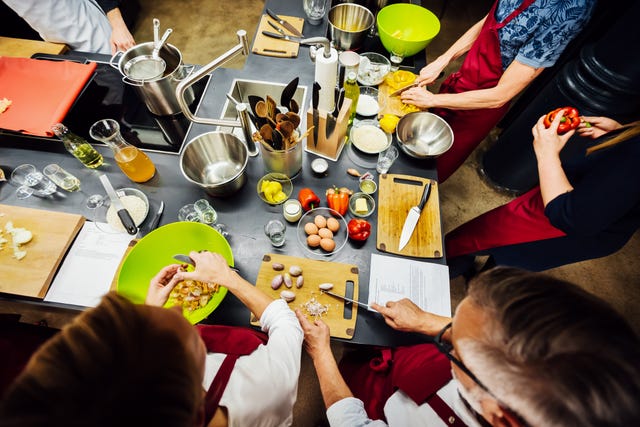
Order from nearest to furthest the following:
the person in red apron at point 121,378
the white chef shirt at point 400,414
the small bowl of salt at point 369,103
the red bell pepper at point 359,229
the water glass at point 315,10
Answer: the person in red apron at point 121,378, the white chef shirt at point 400,414, the red bell pepper at point 359,229, the small bowl of salt at point 369,103, the water glass at point 315,10

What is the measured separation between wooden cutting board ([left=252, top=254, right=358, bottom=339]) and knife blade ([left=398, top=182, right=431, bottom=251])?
288 mm

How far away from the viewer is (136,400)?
543 mm

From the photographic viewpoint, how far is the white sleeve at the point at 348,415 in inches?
43.8

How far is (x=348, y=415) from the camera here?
113cm

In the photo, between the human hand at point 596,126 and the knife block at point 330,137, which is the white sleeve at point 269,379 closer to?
the knife block at point 330,137

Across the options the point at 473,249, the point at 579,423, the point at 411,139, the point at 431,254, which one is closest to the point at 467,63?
the point at 411,139

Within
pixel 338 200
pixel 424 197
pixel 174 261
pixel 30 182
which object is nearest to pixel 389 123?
pixel 424 197

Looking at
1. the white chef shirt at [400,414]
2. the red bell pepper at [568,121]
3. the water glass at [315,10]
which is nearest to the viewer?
the white chef shirt at [400,414]

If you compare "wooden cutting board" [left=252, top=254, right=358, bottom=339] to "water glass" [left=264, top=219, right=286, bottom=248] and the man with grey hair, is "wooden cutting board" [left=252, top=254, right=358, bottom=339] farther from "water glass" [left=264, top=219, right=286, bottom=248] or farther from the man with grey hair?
the man with grey hair

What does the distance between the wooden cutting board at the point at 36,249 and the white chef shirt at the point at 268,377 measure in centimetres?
83

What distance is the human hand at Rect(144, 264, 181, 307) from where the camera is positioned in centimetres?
116

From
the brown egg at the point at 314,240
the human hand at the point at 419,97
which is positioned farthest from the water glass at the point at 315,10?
the brown egg at the point at 314,240

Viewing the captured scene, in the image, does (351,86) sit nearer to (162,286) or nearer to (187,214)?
(187,214)

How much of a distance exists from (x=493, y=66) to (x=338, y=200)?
142cm
